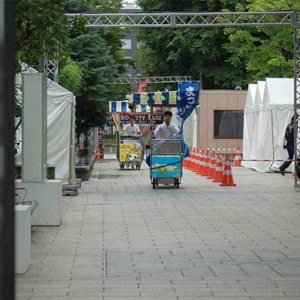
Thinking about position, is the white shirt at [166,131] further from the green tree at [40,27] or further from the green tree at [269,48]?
the green tree at [269,48]

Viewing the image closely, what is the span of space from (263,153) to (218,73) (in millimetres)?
18932

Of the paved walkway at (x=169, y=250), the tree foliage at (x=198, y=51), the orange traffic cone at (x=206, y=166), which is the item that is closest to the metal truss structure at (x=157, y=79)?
the tree foliage at (x=198, y=51)

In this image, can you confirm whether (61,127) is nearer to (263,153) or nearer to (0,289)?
(263,153)

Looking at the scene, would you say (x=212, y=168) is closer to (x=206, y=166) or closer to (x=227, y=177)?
(x=206, y=166)

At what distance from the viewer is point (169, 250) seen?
934 cm

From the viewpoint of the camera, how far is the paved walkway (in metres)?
6.92

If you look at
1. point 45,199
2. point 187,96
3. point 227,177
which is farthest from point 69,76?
point 45,199

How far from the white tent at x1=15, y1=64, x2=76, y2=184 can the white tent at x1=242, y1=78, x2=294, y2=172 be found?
10207 millimetres

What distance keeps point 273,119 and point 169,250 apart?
701 inches

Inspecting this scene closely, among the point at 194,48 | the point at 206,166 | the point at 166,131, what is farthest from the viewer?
the point at 194,48

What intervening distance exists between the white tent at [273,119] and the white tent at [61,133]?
1021 cm

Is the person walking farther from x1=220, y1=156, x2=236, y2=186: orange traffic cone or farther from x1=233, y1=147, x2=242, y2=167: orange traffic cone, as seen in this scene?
x1=233, y1=147, x2=242, y2=167: orange traffic cone

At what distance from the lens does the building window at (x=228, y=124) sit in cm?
3531

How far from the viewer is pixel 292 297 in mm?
6551
